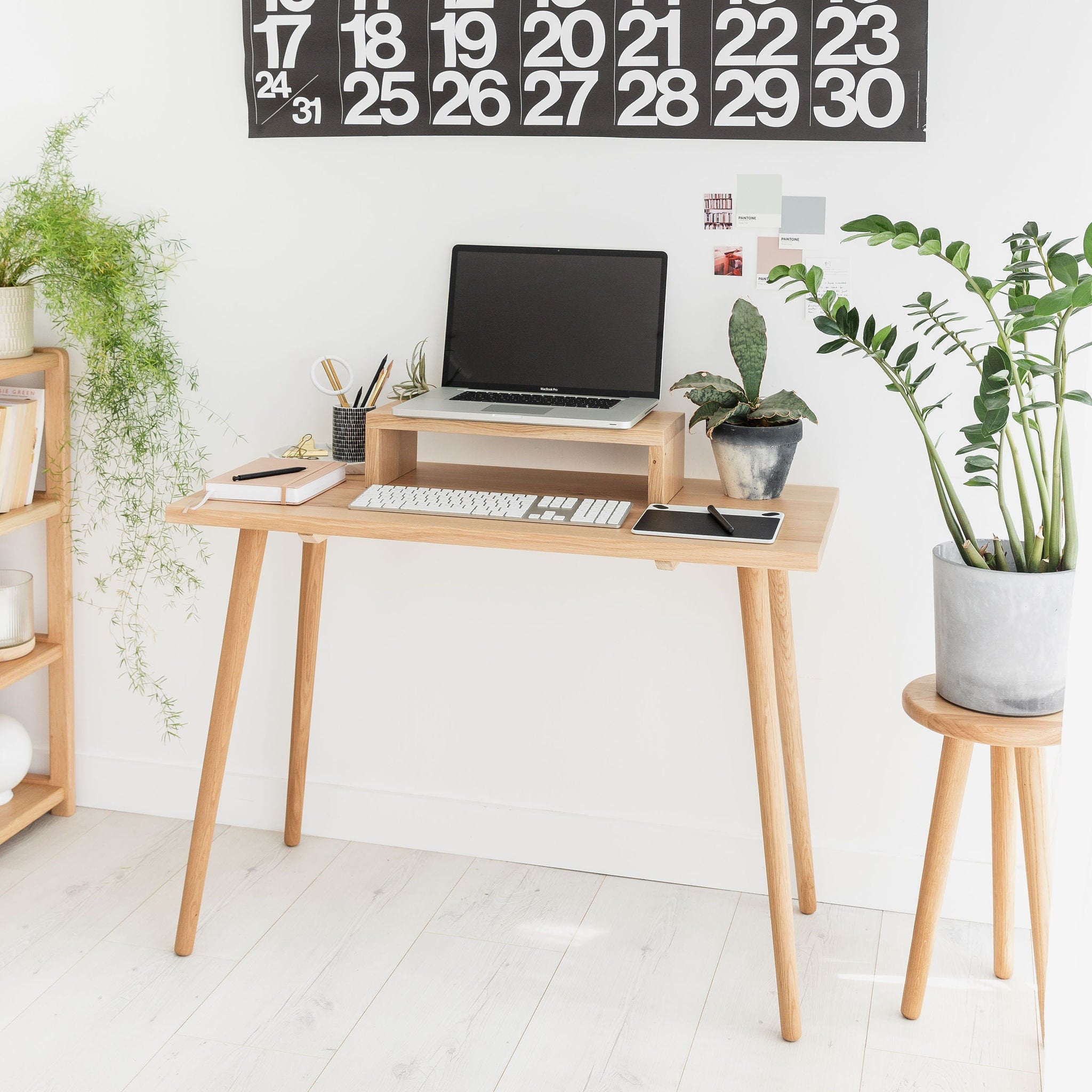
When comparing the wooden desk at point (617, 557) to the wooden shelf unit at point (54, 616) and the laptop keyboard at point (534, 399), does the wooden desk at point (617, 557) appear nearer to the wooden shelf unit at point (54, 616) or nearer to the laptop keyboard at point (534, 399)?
the laptop keyboard at point (534, 399)

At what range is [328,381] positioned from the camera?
2256 millimetres

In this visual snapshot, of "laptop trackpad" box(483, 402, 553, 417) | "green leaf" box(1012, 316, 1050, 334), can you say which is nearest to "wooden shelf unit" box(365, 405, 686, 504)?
"laptop trackpad" box(483, 402, 553, 417)

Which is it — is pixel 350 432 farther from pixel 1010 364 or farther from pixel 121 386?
pixel 1010 364

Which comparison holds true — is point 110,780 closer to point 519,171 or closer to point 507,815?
point 507,815

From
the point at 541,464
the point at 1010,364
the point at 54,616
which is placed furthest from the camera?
the point at 54,616

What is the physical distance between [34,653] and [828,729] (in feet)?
5.36

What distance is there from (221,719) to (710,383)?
3.29 feet

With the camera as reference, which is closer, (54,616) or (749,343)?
(749,343)

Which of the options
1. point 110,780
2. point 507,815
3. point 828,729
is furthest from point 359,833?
point 828,729

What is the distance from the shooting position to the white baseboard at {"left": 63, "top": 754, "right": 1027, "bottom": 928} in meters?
2.23

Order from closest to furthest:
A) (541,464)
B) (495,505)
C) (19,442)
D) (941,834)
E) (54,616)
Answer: (941,834) < (495,505) < (541,464) < (19,442) < (54,616)

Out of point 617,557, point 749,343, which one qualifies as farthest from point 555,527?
point 749,343

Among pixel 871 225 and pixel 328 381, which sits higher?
pixel 871 225

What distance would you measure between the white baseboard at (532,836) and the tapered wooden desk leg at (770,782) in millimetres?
426
